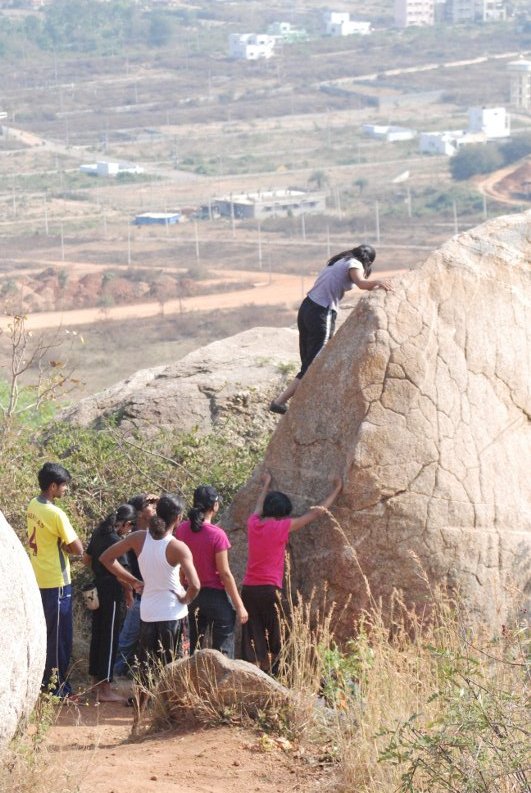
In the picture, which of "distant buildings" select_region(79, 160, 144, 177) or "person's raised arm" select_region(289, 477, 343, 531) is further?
"distant buildings" select_region(79, 160, 144, 177)

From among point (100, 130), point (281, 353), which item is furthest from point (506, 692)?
point (100, 130)

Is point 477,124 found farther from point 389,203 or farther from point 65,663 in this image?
point 65,663

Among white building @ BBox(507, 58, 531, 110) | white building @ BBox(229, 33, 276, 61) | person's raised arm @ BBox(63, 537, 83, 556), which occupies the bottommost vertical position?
person's raised arm @ BBox(63, 537, 83, 556)

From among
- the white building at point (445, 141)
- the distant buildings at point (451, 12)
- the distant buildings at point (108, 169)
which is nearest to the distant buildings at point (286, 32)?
the distant buildings at point (451, 12)

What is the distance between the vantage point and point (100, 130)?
8450cm

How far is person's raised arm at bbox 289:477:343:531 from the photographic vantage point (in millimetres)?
6516

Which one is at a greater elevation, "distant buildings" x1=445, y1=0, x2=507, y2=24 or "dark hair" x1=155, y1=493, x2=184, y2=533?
→ "distant buildings" x1=445, y1=0, x2=507, y2=24

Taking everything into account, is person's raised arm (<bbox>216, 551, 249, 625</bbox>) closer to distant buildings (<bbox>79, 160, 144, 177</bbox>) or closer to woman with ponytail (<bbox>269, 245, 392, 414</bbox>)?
woman with ponytail (<bbox>269, 245, 392, 414</bbox>)

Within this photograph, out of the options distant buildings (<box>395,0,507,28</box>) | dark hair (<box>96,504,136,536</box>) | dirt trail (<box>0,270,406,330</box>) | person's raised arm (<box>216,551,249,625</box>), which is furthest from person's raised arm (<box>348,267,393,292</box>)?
distant buildings (<box>395,0,507,28</box>)

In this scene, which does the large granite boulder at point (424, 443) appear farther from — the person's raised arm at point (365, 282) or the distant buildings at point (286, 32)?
the distant buildings at point (286, 32)

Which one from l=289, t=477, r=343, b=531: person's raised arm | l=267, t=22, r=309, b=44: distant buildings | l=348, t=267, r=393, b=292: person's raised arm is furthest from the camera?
l=267, t=22, r=309, b=44: distant buildings

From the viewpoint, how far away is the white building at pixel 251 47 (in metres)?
103

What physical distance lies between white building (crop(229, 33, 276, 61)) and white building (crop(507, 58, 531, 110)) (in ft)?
68.2

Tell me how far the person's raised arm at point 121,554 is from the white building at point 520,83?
8444 cm
